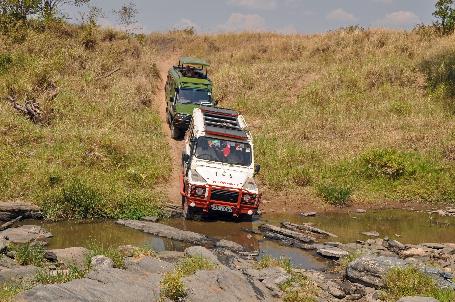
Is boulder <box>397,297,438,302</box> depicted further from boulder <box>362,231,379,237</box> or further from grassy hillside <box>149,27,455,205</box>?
grassy hillside <box>149,27,455,205</box>

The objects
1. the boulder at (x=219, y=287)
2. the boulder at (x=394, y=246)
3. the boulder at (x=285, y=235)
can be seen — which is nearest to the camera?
the boulder at (x=219, y=287)

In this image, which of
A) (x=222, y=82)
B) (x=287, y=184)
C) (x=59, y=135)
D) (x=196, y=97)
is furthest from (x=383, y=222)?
(x=222, y=82)

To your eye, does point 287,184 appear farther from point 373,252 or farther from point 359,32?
point 359,32

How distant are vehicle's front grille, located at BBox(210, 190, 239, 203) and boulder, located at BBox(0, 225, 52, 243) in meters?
4.94

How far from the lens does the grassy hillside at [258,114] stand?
1856 centimetres

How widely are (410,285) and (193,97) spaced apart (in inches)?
643

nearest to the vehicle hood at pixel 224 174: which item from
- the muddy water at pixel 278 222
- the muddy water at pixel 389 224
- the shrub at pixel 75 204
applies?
the muddy water at pixel 278 222

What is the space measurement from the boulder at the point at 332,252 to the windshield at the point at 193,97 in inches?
474

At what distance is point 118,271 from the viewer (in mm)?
9359

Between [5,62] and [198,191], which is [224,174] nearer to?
[198,191]

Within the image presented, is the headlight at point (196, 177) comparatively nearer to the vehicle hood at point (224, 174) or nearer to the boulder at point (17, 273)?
the vehicle hood at point (224, 174)

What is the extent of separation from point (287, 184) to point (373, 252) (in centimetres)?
625

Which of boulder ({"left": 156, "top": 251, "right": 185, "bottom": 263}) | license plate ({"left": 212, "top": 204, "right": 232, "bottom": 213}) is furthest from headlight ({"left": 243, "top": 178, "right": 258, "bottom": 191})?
boulder ({"left": 156, "top": 251, "right": 185, "bottom": 263})

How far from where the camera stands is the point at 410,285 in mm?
10469
